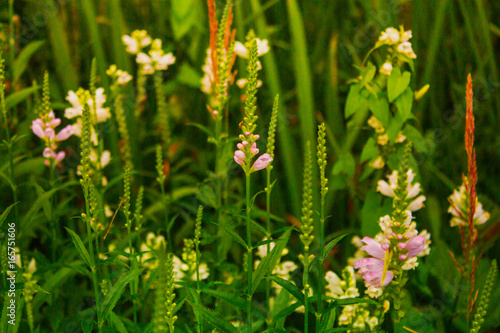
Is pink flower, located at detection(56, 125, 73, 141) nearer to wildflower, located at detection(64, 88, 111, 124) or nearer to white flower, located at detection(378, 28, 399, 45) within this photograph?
wildflower, located at detection(64, 88, 111, 124)

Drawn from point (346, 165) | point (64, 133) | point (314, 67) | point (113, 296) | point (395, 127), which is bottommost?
point (113, 296)

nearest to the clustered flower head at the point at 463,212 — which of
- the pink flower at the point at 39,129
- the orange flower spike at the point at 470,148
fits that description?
the orange flower spike at the point at 470,148

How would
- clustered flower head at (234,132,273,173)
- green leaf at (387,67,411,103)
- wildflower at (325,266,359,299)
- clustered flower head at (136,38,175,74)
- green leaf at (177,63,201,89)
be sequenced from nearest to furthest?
clustered flower head at (234,132,273,173), wildflower at (325,266,359,299), green leaf at (387,67,411,103), clustered flower head at (136,38,175,74), green leaf at (177,63,201,89)

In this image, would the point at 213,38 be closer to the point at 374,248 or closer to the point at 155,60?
the point at 155,60

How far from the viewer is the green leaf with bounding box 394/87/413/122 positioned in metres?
1.79

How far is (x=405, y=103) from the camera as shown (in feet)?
5.91

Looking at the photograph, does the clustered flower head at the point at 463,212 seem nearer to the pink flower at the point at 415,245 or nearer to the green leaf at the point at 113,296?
the pink flower at the point at 415,245

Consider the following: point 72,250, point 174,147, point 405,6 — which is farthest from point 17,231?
point 405,6

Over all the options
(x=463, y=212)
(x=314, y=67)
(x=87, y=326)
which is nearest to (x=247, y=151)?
(x=87, y=326)

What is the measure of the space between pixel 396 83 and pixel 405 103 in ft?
0.25

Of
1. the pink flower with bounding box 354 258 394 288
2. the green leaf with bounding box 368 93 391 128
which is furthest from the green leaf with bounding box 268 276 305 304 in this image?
the green leaf with bounding box 368 93 391 128

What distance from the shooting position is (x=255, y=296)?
2.30 metres

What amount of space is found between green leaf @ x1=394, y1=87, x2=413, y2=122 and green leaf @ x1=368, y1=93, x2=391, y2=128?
0.04 metres

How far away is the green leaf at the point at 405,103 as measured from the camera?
179 centimetres
